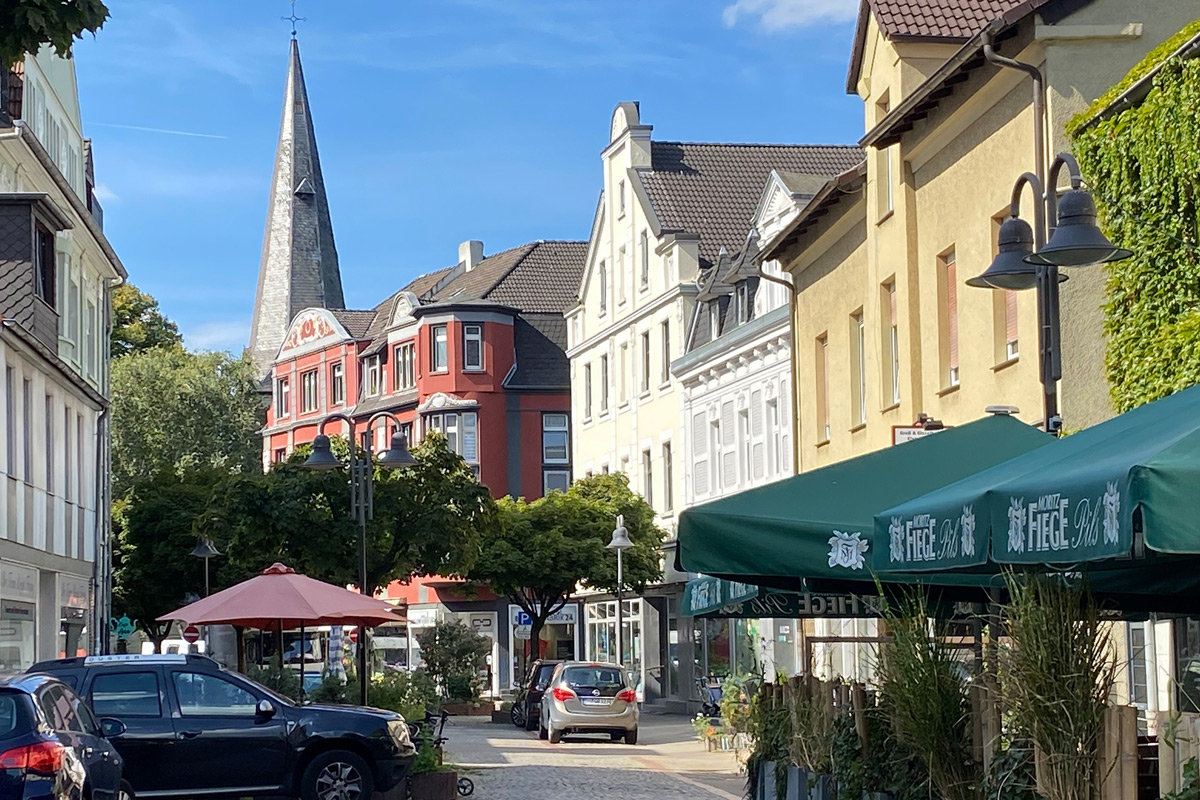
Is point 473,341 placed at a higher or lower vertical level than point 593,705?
higher

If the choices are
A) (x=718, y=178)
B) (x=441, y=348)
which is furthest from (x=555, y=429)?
Answer: (x=718, y=178)

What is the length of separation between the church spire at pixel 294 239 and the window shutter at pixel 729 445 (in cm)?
5094

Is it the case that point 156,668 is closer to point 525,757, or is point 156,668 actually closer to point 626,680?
point 525,757

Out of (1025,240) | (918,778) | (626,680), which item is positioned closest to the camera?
(918,778)

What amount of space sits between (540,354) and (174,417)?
14681 millimetres

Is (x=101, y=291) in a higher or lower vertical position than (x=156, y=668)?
higher

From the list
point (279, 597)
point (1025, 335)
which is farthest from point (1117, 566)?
point (279, 597)

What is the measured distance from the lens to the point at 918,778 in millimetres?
9586

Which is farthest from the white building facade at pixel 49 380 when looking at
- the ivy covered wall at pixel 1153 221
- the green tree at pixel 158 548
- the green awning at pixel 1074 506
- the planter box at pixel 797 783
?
the green awning at pixel 1074 506

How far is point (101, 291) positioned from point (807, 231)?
74.1 feet

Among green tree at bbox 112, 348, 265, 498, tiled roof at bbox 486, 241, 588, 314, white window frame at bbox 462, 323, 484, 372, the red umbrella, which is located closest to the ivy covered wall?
the red umbrella

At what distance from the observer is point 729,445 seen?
4378cm

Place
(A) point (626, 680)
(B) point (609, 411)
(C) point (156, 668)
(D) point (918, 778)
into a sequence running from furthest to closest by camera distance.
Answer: (B) point (609, 411)
(A) point (626, 680)
(C) point (156, 668)
(D) point (918, 778)

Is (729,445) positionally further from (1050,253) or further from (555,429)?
(1050,253)
